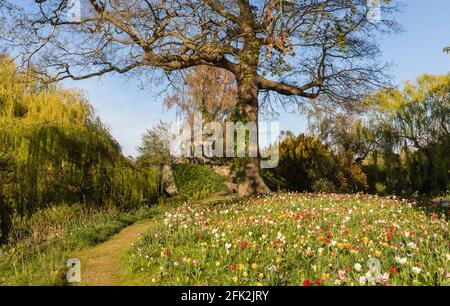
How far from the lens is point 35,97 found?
14195mm

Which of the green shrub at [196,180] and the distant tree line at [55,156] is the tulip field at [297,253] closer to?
the distant tree line at [55,156]

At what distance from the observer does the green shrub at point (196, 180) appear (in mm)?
19070

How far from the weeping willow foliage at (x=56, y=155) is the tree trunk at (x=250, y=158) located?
3.79 meters

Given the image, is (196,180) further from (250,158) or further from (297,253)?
(297,253)

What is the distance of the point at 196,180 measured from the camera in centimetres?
1967

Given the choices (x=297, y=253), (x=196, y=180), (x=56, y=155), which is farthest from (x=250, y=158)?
(x=297, y=253)

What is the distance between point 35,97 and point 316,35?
402 inches

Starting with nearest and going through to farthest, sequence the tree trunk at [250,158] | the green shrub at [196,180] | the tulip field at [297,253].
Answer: the tulip field at [297,253] → the tree trunk at [250,158] → the green shrub at [196,180]

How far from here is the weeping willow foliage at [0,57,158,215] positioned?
11430 mm

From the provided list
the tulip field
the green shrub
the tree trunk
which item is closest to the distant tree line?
the green shrub

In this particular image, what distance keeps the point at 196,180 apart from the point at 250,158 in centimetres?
537

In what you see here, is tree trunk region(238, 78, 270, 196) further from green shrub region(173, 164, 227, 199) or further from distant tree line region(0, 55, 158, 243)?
green shrub region(173, 164, 227, 199)

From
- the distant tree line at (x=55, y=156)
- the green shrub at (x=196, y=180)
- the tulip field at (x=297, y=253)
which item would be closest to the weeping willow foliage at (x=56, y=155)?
the distant tree line at (x=55, y=156)
